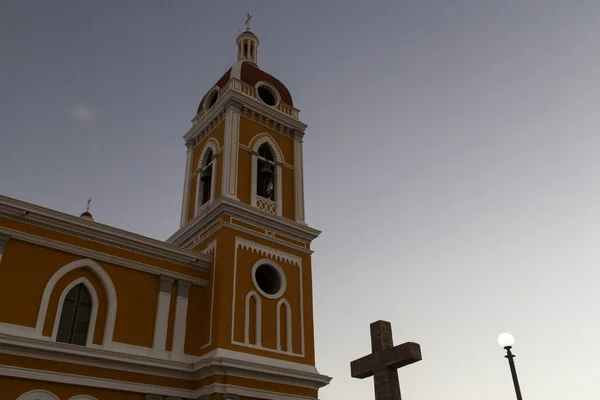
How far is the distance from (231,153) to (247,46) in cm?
890

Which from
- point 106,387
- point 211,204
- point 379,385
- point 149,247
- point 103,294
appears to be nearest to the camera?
point 379,385

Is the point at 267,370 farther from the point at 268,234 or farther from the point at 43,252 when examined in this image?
the point at 43,252

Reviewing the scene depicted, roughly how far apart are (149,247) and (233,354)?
174 inches

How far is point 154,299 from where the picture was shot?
17547mm

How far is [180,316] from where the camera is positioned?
58.2 feet

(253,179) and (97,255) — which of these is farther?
(253,179)

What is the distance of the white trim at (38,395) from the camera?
14070mm

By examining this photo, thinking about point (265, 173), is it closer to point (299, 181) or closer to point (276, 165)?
point (276, 165)

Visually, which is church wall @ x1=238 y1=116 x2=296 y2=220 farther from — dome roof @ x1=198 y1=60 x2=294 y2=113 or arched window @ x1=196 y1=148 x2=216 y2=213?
dome roof @ x1=198 y1=60 x2=294 y2=113

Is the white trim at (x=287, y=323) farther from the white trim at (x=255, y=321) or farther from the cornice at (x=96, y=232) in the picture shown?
the cornice at (x=96, y=232)

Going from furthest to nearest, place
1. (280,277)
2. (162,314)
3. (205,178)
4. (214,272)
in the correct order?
(205,178)
(280,277)
(214,272)
(162,314)

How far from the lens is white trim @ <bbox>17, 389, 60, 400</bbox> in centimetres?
1407

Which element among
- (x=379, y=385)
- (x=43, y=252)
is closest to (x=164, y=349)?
(x=43, y=252)

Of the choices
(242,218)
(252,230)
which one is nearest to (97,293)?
(242,218)
